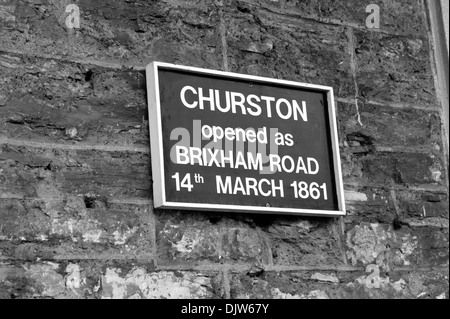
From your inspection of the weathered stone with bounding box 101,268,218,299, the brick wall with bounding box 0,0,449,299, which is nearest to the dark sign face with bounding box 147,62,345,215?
the brick wall with bounding box 0,0,449,299

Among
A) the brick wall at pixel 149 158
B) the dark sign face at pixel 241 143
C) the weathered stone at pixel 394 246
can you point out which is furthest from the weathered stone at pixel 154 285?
the weathered stone at pixel 394 246

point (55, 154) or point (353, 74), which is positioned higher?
point (353, 74)

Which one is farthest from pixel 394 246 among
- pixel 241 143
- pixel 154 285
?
pixel 154 285

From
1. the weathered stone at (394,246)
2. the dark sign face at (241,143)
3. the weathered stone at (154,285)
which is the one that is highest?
the dark sign face at (241,143)

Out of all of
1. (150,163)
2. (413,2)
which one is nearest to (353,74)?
(413,2)

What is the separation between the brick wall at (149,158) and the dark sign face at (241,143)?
0.07 meters

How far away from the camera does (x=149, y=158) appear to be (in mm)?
3230

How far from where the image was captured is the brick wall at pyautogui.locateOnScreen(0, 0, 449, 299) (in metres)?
3.04

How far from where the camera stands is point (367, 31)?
3.83 meters

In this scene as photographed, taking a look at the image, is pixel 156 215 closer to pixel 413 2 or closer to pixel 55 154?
pixel 55 154

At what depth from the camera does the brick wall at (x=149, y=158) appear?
3.04 m

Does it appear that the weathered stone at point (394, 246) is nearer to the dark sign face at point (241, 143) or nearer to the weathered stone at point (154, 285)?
the dark sign face at point (241, 143)
